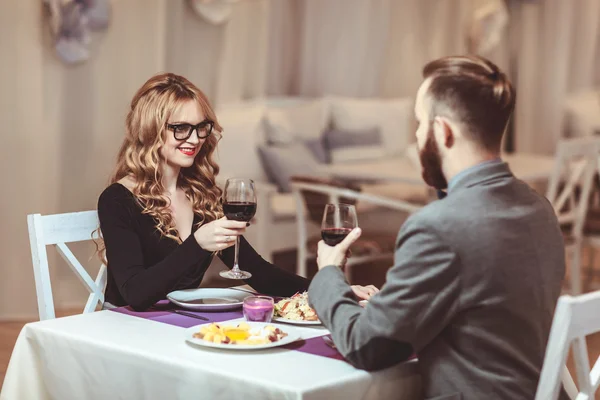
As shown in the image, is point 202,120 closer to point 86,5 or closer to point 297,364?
point 297,364

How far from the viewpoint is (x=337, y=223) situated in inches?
69.2

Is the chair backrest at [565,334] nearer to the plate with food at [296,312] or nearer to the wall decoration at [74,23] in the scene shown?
the plate with food at [296,312]

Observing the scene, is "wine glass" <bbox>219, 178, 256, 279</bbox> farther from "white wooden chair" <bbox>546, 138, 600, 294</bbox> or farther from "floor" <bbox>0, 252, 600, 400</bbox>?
"white wooden chair" <bbox>546, 138, 600, 294</bbox>

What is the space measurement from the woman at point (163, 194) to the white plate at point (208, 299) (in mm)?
77

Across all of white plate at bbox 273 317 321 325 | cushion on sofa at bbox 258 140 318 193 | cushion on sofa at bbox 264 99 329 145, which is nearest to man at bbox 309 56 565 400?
white plate at bbox 273 317 321 325

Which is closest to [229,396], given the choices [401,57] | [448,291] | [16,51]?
[448,291]

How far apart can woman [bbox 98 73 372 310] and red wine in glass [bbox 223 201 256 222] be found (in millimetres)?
165

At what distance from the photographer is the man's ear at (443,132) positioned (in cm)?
155

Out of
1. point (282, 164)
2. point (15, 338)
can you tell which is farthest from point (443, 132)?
point (282, 164)

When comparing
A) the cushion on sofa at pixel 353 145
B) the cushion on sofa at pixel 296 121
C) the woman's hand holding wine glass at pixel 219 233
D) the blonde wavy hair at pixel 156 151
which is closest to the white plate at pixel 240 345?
the woman's hand holding wine glass at pixel 219 233

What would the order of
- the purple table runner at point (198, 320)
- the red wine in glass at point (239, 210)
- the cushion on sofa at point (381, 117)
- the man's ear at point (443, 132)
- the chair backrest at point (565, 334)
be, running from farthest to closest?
the cushion on sofa at point (381, 117) → the red wine in glass at point (239, 210) → the purple table runner at point (198, 320) → the man's ear at point (443, 132) → the chair backrest at point (565, 334)

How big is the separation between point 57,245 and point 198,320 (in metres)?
0.55

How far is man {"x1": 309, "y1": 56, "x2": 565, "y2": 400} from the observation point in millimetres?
1502

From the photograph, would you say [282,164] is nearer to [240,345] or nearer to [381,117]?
[381,117]
